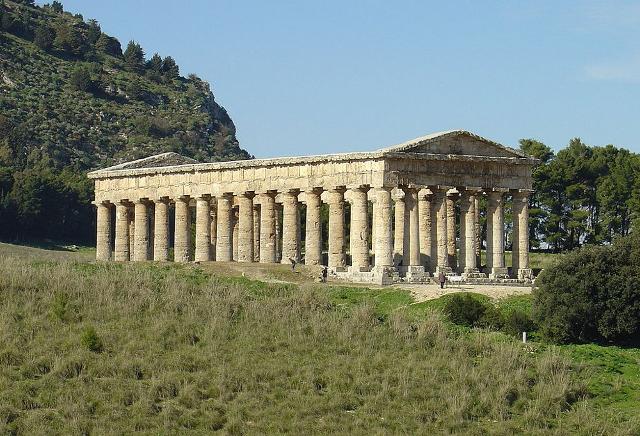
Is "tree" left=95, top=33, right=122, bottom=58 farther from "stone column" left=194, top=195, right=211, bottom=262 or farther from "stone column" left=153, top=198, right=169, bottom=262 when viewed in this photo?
"stone column" left=194, top=195, right=211, bottom=262

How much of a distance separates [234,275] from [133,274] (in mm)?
15097

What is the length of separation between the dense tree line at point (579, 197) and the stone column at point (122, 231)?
2517cm

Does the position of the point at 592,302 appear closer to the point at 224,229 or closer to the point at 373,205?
the point at 373,205

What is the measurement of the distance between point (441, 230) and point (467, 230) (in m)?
1.31

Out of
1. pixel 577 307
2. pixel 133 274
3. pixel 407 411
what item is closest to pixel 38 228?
pixel 133 274

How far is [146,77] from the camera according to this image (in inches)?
6476

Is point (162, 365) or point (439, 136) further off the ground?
point (439, 136)

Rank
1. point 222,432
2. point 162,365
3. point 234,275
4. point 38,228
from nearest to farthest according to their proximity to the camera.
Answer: point 222,432 → point 162,365 → point 234,275 → point 38,228

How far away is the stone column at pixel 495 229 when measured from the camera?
77000 millimetres

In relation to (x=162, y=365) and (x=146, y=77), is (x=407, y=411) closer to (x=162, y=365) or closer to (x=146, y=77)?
(x=162, y=365)

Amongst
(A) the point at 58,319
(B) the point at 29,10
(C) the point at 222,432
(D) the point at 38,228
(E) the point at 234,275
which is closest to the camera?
(C) the point at 222,432

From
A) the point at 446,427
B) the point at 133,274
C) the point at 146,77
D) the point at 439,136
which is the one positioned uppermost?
the point at 146,77

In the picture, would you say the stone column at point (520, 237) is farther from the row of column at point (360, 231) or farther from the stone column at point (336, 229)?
the stone column at point (336, 229)

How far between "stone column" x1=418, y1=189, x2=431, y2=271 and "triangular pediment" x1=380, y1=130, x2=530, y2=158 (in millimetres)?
3587
